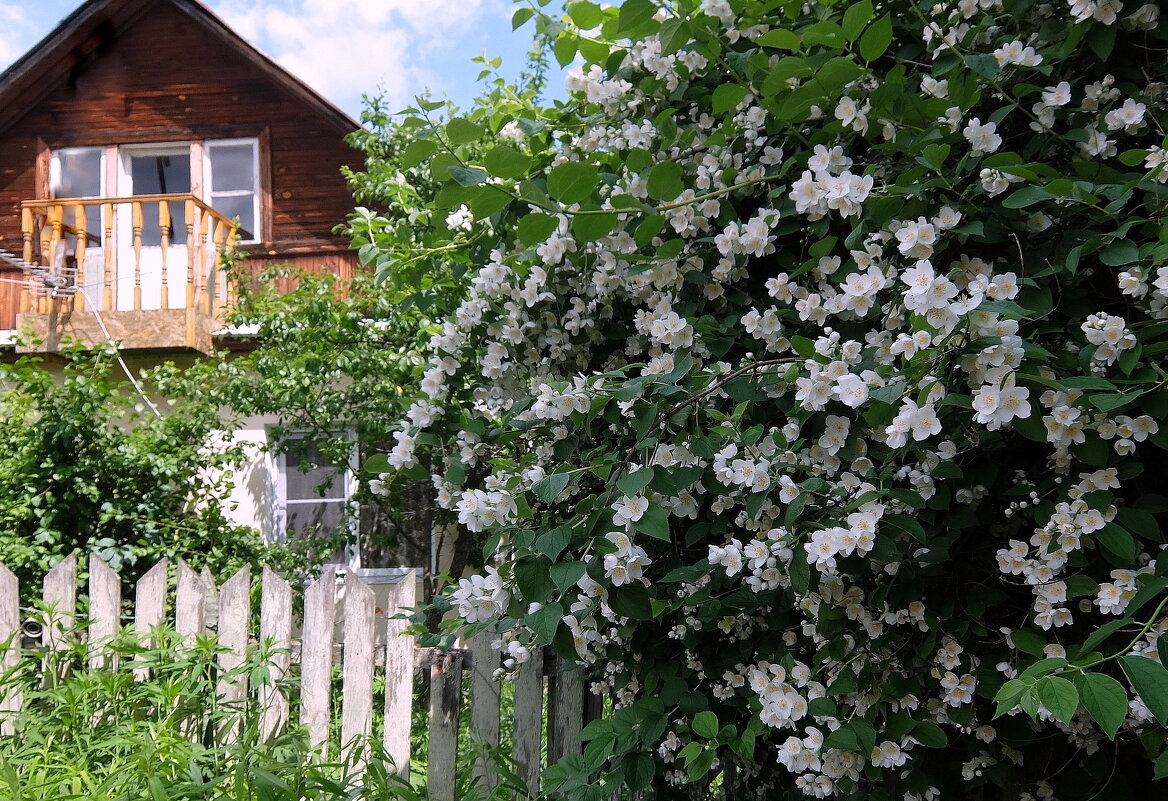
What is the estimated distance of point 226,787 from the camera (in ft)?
7.26

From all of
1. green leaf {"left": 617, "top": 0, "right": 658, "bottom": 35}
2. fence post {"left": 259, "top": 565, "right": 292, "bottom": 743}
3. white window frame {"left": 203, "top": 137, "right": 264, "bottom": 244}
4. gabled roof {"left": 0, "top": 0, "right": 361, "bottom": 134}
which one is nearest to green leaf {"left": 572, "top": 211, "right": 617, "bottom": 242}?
green leaf {"left": 617, "top": 0, "right": 658, "bottom": 35}

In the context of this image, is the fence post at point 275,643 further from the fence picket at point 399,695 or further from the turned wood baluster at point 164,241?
the turned wood baluster at point 164,241

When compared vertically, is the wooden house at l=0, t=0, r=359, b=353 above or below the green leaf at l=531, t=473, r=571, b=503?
above

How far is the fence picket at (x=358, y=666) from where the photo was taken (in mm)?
2586

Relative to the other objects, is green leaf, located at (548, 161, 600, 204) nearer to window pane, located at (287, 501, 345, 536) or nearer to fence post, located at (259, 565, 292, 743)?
fence post, located at (259, 565, 292, 743)

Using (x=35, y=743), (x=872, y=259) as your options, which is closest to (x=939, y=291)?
(x=872, y=259)

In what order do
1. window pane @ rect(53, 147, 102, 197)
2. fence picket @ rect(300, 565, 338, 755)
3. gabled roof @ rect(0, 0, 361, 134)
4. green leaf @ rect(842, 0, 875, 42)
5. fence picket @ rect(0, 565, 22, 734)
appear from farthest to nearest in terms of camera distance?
window pane @ rect(53, 147, 102, 197) → gabled roof @ rect(0, 0, 361, 134) → fence picket @ rect(0, 565, 22, 734) → fence picket @ rect(300, 565, 338, 755) → green leaf @ rect(842, 0, 875, 42)

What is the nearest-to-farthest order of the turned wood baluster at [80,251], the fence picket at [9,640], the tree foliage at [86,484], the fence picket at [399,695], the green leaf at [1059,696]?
the green leaf at [1059,696] < the fence picket at [399,695] < the fence picket at [9,640] < the tree foliage at [86,484] < the turned wood baluster at [80,251]

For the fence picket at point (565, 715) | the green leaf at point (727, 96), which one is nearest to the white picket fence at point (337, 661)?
the fence picket at point (565, 715)

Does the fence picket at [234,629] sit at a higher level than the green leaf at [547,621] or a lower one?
lower

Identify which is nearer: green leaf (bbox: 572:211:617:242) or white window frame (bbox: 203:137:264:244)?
green leaf (bbox: 572:211:617:242)

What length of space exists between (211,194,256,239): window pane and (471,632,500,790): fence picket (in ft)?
22.0

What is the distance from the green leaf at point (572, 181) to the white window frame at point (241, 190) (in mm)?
7345

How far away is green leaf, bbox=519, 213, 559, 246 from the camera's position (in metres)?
1.37
